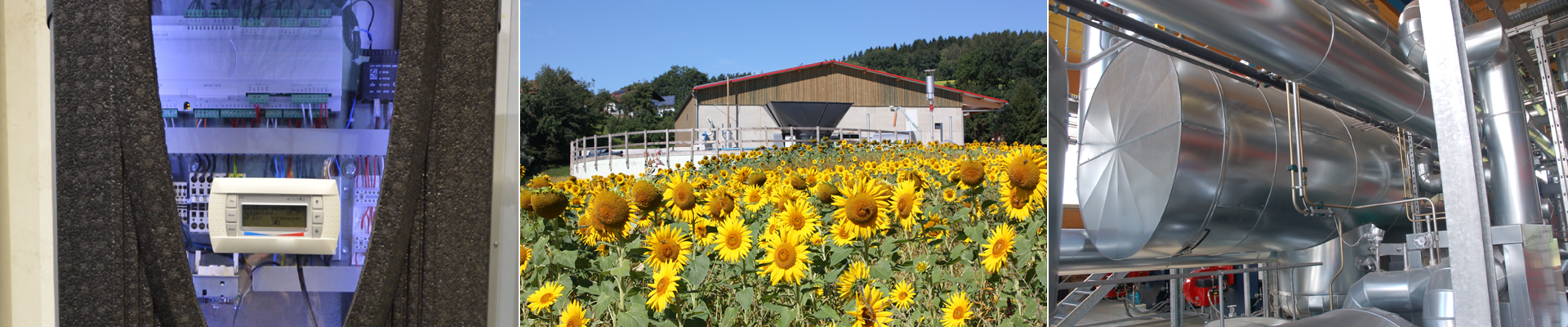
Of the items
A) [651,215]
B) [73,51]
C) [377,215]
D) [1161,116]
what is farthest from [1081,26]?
[73,51]

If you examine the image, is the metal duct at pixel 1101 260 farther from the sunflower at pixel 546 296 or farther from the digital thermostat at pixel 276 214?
the digital thermostat at pixel 276 214

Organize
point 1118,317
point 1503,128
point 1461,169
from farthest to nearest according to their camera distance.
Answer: point 1118,317 → point 1503,128 → point 1461,169

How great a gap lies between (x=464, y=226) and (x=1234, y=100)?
144 cm

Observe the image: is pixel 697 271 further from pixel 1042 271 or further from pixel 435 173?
pixel 1042 271

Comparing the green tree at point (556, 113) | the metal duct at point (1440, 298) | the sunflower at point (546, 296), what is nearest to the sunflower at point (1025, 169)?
the metal duct at point (1440, 298)

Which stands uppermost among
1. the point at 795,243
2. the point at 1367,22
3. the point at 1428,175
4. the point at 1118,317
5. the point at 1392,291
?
the point at 1367,22

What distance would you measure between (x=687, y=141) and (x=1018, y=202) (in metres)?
0.66

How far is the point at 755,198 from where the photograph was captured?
140 cm

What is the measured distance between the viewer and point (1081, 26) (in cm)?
133

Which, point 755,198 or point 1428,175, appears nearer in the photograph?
point 1428,175

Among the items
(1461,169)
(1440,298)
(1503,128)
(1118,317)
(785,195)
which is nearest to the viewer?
(1461,169)

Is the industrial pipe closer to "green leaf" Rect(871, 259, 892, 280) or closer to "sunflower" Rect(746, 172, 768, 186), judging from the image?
"green leaf" Rect(871, 259, 892, 280)

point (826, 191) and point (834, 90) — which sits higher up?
point (834, 90)

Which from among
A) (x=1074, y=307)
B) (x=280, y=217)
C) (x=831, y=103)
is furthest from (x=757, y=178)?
(x=280, y=217)
